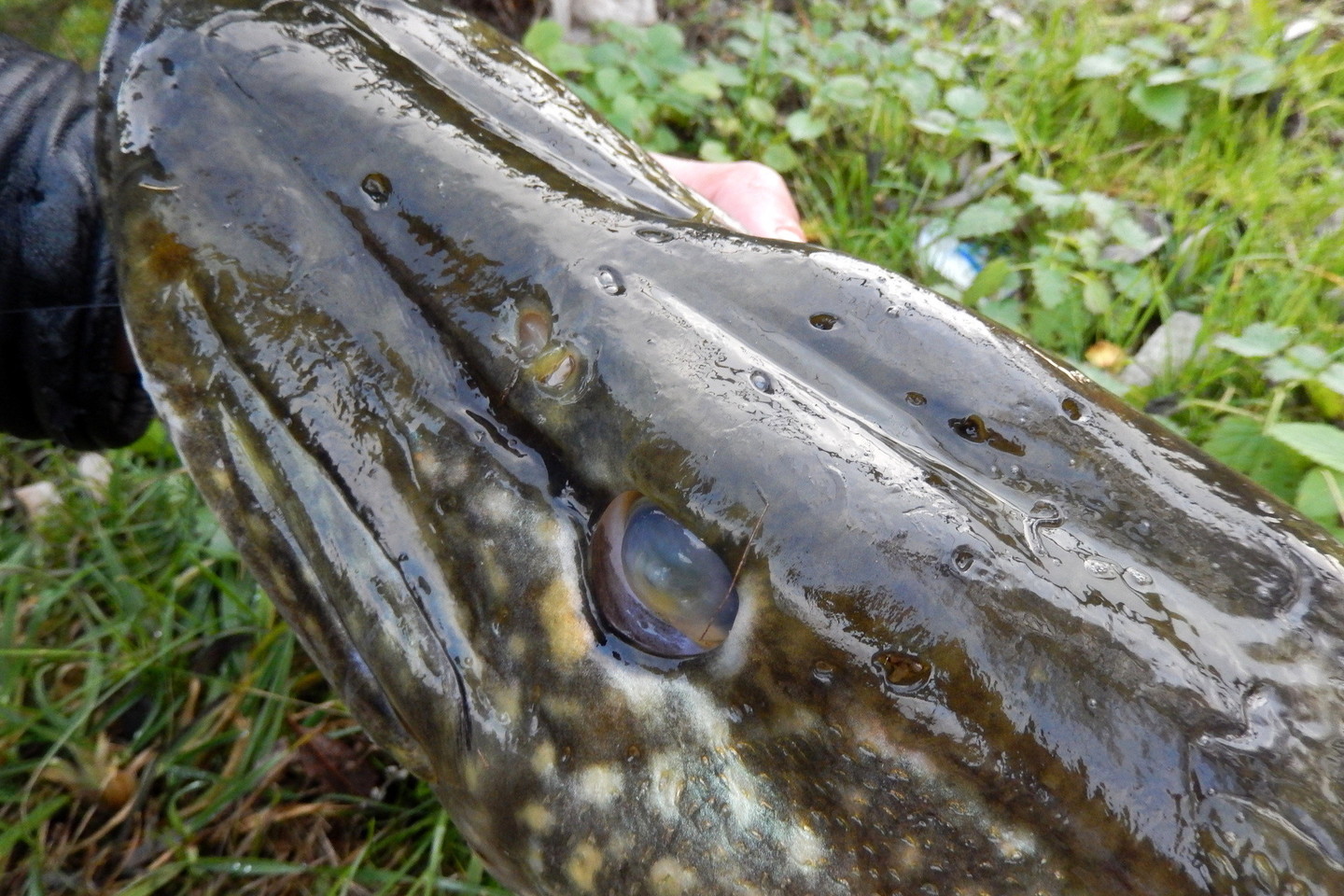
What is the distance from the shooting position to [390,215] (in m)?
1.25

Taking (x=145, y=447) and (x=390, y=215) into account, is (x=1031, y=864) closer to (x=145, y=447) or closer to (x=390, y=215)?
(x=390, y=215)

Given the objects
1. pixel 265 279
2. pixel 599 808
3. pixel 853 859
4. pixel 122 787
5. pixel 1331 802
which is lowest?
pixel 122 787

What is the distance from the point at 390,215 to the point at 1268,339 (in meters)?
2.04

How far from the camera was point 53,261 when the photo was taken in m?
1.75

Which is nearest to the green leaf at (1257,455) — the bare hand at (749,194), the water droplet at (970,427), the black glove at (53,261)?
the bare hand at (749,194)

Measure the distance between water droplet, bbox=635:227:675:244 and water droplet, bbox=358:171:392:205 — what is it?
317 mm

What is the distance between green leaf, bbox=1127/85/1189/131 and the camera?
3.19m

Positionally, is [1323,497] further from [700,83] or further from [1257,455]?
[700,83]

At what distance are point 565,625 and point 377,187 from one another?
59 cm

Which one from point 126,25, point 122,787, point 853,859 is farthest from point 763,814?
point 122,787

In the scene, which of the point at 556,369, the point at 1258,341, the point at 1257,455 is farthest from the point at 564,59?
the point at 556,369

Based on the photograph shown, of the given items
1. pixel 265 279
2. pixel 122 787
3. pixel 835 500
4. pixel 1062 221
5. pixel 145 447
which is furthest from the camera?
pixel 1062 221

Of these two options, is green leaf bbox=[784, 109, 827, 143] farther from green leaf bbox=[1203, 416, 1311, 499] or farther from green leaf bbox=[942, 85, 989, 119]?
green leaf bbox=[1203, 416, 1311, 499]

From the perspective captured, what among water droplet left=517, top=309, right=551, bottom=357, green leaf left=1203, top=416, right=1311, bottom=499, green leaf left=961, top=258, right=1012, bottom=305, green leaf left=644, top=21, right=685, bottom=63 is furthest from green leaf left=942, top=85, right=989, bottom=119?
water droplet left=517, top=309, right=551, bottom=357
